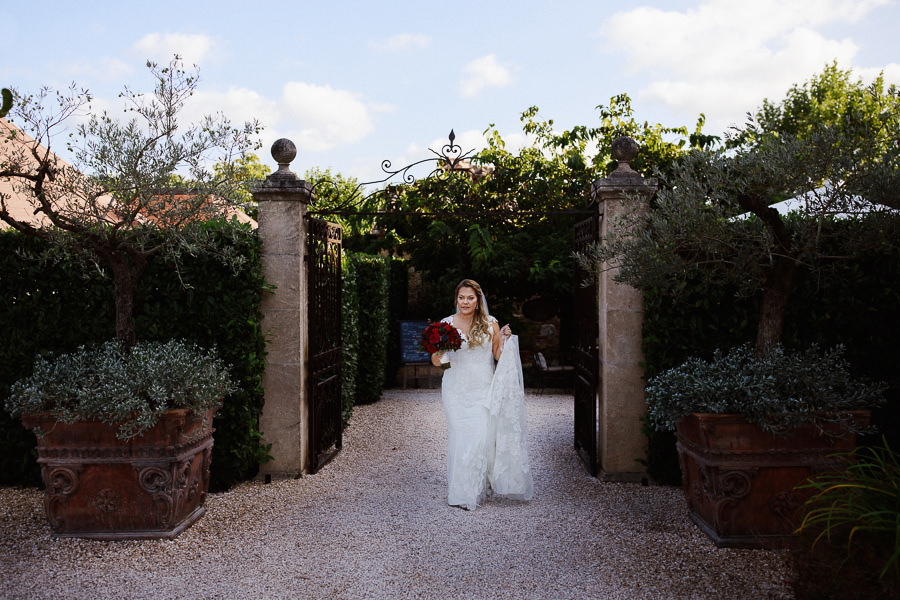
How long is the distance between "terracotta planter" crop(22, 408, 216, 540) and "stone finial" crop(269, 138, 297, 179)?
251 cm

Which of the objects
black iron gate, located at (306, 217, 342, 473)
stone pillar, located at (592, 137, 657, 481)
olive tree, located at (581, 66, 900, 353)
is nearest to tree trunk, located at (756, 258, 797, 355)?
olive tree, located at (581, 66, 900, 353)

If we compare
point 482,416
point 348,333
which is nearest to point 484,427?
point 482,416

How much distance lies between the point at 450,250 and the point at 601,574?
881 cm

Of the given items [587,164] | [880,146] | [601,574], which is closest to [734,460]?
[601,574]

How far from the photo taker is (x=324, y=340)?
249 inches

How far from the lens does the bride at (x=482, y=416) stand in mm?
5062

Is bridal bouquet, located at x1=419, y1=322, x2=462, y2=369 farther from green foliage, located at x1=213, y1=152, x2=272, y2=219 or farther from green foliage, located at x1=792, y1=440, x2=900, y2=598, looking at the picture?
green foliage, located at x1=792, y1=440, x2=900, y2=598

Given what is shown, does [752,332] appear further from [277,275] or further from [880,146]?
[277,275]

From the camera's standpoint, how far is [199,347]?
530 centimetres

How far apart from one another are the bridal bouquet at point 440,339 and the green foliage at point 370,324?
4700mm

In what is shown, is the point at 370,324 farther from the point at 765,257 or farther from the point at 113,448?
the point at 765,257

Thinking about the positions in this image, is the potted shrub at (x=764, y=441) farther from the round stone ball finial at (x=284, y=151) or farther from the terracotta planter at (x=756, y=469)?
the round stone ball finial at (x=284, y=151)

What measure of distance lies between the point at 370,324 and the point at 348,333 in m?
1.74

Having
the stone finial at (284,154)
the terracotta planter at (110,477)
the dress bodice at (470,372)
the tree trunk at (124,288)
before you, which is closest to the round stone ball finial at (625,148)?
the dress bodice at (470,372)
